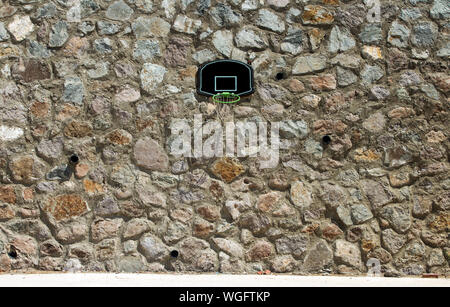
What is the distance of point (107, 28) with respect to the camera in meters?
5.07

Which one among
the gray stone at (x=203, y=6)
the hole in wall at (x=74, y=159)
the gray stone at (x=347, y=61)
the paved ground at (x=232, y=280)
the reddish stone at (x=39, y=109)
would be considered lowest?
the paved ground at (x=232, y=280)

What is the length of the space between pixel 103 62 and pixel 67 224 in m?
1.34

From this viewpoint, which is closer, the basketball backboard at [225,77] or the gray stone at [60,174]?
the gray stone at [60,174]

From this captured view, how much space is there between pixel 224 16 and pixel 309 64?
31.8 inches

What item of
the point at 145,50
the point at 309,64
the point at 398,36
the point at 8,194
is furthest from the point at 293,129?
the point at 8,194

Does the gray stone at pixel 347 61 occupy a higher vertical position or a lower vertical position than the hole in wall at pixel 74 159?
higher

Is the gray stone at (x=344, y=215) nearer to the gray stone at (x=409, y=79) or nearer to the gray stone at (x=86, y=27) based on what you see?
the gray stone at (x=409, y=79)

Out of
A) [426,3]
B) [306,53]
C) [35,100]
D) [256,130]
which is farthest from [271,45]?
[35,100]

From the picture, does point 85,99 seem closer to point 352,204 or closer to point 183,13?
point 183,13

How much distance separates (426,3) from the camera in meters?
5.21

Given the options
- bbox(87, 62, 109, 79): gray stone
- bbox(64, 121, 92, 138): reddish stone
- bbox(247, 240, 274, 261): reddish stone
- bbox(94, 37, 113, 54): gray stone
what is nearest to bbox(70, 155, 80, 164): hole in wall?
bbox(64, 121, 92, 138): reddish stone

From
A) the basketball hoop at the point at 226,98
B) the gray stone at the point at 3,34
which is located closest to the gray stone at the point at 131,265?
the basketball hoop at the point at 226,98

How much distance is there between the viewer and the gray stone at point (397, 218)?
4.97m

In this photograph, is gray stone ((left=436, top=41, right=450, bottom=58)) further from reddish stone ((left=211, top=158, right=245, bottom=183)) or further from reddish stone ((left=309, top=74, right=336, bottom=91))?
reddish stone ((left=211, top=158, right=245, bottom=183))
